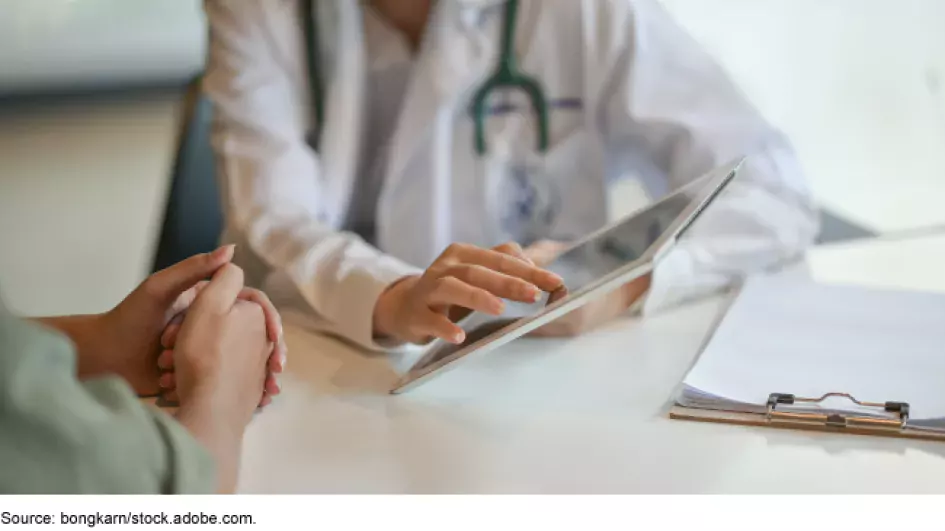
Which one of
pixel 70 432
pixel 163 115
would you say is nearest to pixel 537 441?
pixel 70 432

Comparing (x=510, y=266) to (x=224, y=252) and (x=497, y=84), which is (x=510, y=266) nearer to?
(x=224, y=252)

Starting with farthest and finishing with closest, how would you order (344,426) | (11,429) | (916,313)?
(916,313) < (344,426) < (11,429)

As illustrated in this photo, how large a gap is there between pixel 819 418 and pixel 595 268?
Result: 120 millimetres

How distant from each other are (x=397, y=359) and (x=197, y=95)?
230 mm

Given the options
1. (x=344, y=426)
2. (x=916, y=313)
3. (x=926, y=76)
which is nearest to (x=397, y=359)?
(x=344, y=426)

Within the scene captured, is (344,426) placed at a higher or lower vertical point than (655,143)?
lower

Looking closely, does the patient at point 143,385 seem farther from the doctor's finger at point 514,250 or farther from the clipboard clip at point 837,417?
the clipboard clip at point 837,417

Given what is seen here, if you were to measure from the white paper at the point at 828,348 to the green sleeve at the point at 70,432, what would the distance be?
24 centimetres

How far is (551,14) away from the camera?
69 centimetres

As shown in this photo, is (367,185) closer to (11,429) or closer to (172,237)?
(172,237)

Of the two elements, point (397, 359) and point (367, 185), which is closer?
point (397, 359)

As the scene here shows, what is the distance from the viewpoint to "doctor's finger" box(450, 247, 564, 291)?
1.38 feet

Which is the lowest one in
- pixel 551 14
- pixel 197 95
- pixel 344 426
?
pixel 344 426

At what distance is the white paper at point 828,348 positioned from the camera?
41cm
